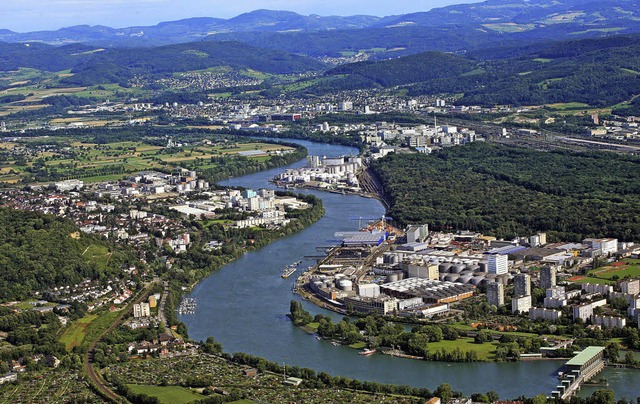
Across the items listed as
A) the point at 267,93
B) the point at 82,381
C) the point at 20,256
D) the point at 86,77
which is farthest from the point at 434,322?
the point at 86,77

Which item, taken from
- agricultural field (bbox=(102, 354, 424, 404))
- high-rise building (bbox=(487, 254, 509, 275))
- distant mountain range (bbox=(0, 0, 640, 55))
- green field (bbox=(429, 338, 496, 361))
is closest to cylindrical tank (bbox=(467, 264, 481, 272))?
high-rise building (bbox=(487, 254, 509, 275))

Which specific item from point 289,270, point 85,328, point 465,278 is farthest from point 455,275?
point 85,328

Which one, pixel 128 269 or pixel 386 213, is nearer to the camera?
pixel 128 269

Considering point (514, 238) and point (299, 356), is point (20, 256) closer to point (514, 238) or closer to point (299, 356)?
point (299, 356)

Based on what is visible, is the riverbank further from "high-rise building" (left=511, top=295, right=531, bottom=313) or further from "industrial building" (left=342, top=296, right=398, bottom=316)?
"high-rise building" (left=511, top=295, right=531, bottom=313)

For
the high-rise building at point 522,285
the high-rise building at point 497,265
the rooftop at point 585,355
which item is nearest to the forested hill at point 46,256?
the high-rise building at point 497,265
